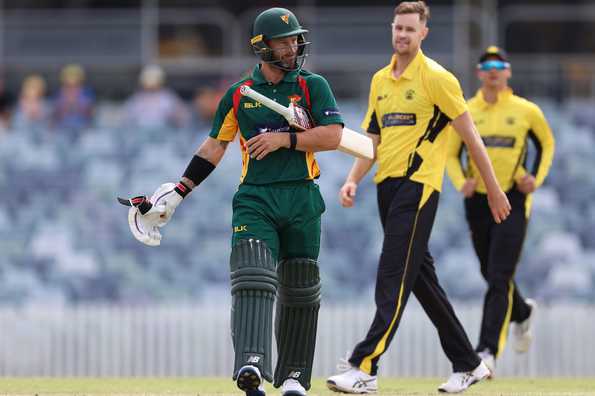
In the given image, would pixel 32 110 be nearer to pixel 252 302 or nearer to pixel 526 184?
pixel 526 184

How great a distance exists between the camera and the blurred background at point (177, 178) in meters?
13.5

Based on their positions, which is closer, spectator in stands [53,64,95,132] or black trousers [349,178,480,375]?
black trousers [349,178,480,375]

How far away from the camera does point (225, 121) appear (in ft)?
24.9

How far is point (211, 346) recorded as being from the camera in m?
13.5

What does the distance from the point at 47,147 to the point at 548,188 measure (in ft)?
19.3

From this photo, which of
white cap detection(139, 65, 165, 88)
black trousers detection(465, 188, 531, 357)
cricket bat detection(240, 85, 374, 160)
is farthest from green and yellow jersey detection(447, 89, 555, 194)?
white cap detection(139, 65, 165, 88)

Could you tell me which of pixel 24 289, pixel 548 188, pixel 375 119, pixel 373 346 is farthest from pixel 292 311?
pixel 548 188

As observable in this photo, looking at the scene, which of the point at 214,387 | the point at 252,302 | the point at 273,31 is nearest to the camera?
the point at 252,302

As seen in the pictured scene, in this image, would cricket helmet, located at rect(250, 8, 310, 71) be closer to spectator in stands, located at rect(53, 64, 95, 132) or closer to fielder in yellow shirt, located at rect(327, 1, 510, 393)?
fielder in yellow shirt, located at rect(327, 1, 510, 393)

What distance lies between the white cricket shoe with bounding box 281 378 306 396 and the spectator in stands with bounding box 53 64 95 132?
10.6 metres

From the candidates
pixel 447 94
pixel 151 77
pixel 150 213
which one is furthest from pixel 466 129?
pixel 151 77

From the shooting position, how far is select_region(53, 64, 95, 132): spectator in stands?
17625 mm

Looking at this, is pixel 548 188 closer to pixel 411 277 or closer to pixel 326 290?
pixel 326 290

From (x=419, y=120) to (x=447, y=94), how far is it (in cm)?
25
